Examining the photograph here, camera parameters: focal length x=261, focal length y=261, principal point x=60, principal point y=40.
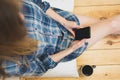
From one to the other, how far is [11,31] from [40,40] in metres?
0.36

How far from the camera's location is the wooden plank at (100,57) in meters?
1.55

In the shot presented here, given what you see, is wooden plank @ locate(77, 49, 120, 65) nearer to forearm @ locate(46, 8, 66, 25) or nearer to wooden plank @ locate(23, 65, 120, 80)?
wooden plank @ locate(23, 65, 120, 80)

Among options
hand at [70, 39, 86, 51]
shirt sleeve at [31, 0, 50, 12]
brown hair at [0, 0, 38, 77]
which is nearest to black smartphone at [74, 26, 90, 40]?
hand at [70, 39, 86, 51]

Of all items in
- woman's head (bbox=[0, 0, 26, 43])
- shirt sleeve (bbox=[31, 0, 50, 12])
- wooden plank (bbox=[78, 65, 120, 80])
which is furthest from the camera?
wooden plank (bbox=[78, 65, 120, 80])

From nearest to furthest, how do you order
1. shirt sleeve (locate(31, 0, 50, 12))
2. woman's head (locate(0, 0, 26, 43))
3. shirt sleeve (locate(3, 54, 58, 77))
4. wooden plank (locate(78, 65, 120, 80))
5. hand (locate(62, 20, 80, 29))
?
→ 1. woman's head (locate(0, 0, 26, 43))
2. shirt sleeve (locate(3, 54, 58, 77))
3. shirt sleeve (locate(31, 0, 50, 12))
4. hand (locate(62, 20, 80, 29))
5. wooden plank (locate(78, 65, 120, 80))

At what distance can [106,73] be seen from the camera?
60.6 inches

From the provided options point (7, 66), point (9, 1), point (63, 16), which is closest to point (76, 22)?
point (63, 16)

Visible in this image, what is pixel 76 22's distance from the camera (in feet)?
4.67

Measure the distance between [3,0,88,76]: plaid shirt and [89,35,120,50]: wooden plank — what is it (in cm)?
20

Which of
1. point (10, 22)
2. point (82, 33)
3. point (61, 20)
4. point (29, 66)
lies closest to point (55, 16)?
point (61, 20)

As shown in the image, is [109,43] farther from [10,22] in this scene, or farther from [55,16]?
[10,22]

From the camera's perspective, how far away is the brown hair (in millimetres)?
823

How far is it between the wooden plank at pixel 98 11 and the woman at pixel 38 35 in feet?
0.31

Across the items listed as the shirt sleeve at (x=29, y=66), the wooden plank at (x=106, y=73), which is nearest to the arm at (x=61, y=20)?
the shirt sleeve at (x=29, y=66)
